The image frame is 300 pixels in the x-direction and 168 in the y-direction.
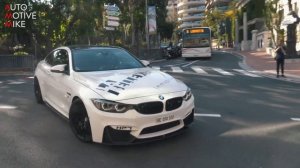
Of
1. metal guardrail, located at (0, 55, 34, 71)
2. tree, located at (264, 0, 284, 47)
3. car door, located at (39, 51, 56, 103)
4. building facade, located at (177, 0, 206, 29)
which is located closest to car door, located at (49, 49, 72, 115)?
car door, located at (39, 51, 56, 103)

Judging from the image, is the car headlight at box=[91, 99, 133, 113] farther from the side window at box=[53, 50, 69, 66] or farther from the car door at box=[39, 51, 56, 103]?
the car door at box=[39, 51, 56, 103]

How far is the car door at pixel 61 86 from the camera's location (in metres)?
6.32

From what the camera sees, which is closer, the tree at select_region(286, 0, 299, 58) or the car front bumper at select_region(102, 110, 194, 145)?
the car front bumper at select_region(102, 110, 194, 145)

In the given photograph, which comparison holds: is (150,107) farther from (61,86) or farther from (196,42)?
(196,42)

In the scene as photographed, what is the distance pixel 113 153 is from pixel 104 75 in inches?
56.4

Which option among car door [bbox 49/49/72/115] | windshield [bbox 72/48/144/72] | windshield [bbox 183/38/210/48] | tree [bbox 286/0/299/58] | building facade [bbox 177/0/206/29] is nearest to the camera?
car door [bbox 49/49/72/115]

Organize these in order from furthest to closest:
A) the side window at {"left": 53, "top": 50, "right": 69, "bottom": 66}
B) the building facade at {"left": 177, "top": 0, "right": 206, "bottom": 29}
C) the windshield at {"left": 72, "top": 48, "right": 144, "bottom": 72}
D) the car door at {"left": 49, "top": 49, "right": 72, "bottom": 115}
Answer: the building facade at {"left": 177, "top": 0, "right": 206, "bottom": 29}
the side window at {"left": 53, "top": 50, "right": 69, "bottom": 66}
the windshield at {"left": 72, "top": 48, "right": 144, "bottom": 72}
the car door at {"left": 49, "top": 49, "right": 72, "bottom": 115}

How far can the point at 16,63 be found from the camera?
20.6 metres

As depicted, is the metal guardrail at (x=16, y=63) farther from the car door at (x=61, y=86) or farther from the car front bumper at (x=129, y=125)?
the car front bumper at (x=129, y=125)

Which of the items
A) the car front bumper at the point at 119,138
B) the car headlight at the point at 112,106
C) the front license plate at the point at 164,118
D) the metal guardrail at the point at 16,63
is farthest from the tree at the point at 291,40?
the car headlight at the point at 112,106

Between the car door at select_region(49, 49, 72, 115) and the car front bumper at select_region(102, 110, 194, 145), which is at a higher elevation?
the car door at select_region(49, 49, 72, 115)

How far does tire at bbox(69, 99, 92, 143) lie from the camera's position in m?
5.55

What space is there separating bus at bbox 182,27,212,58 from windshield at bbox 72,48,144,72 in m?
24.0

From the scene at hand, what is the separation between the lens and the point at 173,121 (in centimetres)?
546
